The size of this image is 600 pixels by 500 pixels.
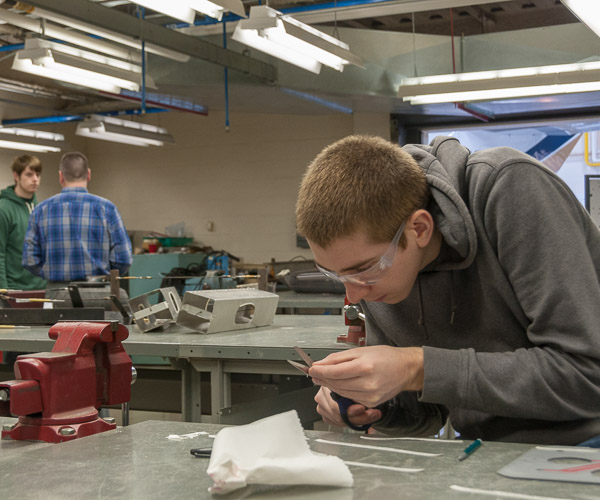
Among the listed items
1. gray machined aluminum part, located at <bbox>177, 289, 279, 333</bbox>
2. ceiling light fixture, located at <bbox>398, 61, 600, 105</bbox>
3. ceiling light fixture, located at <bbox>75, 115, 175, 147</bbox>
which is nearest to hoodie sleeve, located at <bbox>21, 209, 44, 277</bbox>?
gray machined aluminum part, located at <bbox>177, 289, 279, 333</bbox>

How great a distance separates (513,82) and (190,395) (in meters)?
3.59

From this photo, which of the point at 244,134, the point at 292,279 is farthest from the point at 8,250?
the point at 244,134

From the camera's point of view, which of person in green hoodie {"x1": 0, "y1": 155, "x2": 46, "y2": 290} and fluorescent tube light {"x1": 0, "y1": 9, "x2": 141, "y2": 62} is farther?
person in green hoodie {"x1": 0, "y1": 155, "x2": 46, "y2": 290}

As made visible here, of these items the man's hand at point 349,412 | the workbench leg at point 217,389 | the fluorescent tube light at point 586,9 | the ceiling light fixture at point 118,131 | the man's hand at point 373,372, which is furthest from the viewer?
the ceiling light fixture at point 118,131

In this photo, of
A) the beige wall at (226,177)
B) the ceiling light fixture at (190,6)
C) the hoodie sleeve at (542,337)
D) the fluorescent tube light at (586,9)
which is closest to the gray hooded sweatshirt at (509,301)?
the hoodie sleeve at (542,337)

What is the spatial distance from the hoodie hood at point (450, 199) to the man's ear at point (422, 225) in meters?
0.02

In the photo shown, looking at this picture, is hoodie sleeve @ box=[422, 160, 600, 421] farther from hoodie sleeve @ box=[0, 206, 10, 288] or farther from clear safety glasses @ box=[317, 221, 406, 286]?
hoodie sleeve @ box=[0, 206, 10, 288]

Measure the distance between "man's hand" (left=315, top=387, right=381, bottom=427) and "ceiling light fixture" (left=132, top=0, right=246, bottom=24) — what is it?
265 centimetres

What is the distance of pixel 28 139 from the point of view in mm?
7613

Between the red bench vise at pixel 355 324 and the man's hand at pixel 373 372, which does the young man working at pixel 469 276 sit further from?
the red bench vise at pixel 355 324

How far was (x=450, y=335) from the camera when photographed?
57.1 inches

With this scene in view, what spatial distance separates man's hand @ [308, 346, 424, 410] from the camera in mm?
1213

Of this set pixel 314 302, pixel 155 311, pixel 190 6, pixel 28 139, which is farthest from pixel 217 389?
pixel 28 139

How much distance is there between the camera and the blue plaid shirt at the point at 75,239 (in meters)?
4.25
